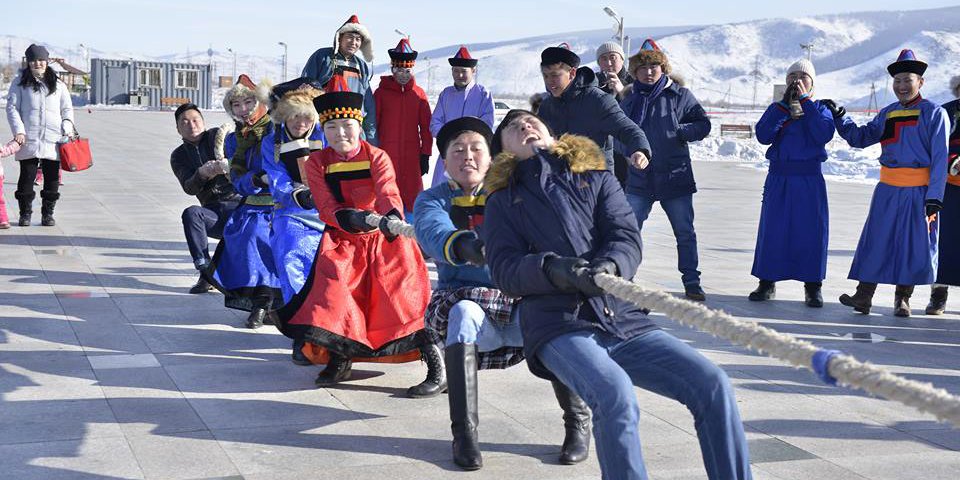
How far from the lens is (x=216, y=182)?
28.1 feet

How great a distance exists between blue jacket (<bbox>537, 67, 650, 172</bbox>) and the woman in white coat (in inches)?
250

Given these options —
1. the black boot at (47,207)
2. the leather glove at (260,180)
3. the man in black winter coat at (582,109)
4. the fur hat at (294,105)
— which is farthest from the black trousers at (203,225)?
the black boot at (47,207)

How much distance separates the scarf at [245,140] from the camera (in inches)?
304

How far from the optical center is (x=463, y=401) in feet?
14.9

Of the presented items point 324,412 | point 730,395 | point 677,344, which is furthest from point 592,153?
point 324,412

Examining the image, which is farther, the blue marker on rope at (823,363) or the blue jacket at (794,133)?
the blue jacket at (794,133)

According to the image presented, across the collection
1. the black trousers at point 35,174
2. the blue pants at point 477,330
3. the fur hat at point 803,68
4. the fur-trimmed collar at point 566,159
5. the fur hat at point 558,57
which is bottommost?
the black trousers at point 35,174

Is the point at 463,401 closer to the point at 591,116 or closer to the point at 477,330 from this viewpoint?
the point at 477,330

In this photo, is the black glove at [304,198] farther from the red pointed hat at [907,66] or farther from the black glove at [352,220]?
the red pointed hat at [907,66]

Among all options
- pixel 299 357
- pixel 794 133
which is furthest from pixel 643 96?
pixel 299 357

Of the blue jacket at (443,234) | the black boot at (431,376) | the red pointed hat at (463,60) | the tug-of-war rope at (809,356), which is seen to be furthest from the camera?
the red pointed hat at (463,60)

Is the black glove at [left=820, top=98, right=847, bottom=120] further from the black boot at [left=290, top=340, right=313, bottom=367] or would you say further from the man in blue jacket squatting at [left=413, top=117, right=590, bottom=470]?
the black boot at [left=290, top=340, right=313, bottom=367]

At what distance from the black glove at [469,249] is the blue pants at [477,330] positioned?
0.30m

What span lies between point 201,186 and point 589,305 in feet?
17.5
